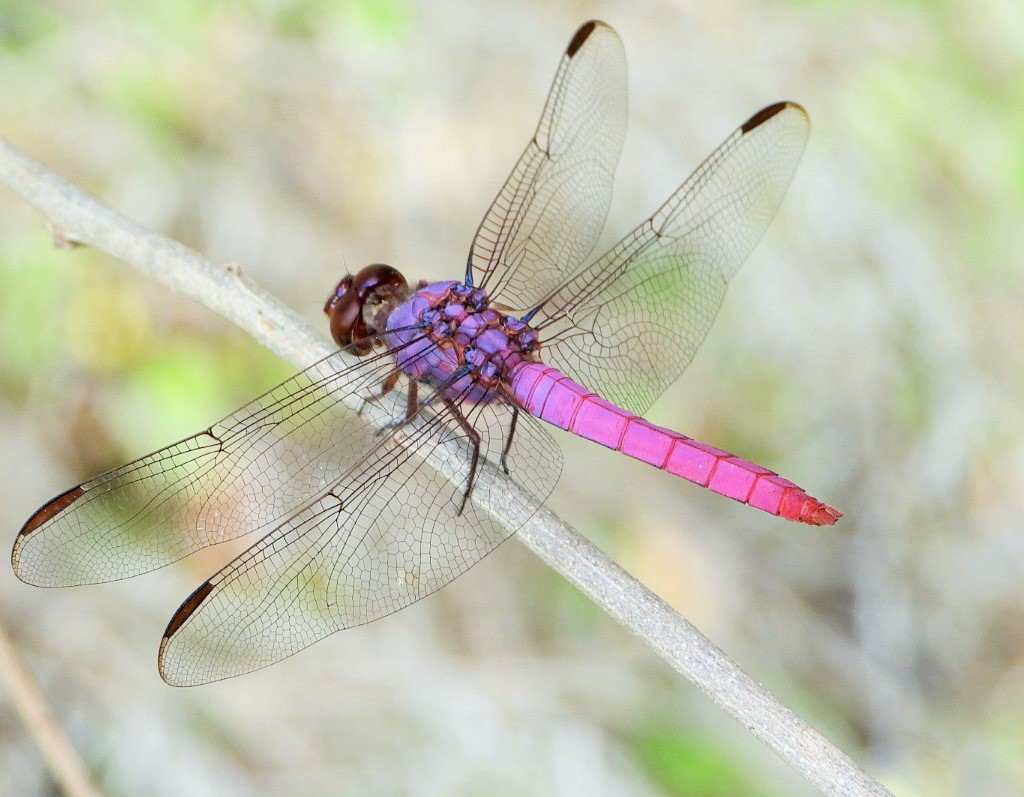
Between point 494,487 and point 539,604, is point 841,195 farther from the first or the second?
point 494,487

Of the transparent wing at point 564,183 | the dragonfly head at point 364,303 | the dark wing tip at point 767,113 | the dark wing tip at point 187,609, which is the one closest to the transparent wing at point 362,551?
the dark wing tip at point 187,609

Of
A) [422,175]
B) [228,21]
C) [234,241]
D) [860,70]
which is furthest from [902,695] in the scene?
[228,21]

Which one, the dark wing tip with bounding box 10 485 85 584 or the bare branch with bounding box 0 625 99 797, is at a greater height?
the dark wing tip with bounding box 10 485 85 584

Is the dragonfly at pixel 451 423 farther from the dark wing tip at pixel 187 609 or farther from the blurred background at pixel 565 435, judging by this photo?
the blurred background at pixel 565 435

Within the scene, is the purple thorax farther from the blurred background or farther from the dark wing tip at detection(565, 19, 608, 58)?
the blurred background

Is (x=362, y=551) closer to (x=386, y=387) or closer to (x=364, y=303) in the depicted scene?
(x=386, y=387)

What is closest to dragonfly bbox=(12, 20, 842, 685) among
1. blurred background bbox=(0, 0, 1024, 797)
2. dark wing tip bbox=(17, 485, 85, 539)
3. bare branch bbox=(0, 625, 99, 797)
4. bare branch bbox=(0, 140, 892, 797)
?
dark wing tip bbox=(17, 485, 85, 539)

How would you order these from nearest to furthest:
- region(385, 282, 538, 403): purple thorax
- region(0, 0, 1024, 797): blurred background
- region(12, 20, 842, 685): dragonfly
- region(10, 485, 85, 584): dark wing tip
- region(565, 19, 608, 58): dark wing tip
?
region(10, 485, 85, 584): dark wing tip < region(12, 20, 842, 685): dragonfly < region(385, 282, 538, 403): purple thorax < region(565, 19, 608, 58): dark wing tip < region(0, 0, 1024, 797): blurred background
